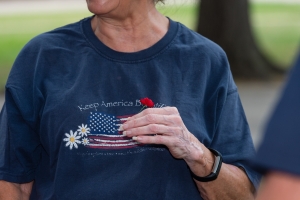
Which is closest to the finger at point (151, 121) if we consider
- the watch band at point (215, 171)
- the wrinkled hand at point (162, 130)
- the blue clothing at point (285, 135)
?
the wrinkled hand at point (162, 130)

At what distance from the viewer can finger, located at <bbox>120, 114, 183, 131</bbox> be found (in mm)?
2340

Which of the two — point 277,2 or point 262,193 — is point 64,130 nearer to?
point 262,193

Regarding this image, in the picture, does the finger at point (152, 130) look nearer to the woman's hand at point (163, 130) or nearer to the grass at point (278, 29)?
the woman's hand at point (163, 130)

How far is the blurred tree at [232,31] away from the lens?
11.0 meters

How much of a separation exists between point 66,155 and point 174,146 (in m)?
0.43

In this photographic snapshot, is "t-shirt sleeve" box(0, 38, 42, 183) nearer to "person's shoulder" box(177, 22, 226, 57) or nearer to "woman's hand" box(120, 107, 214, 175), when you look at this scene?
"woman's hand" box(120, 107, 214, 175)

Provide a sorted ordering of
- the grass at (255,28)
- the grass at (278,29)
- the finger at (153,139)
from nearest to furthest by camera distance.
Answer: the finger at (153,139)
the grass at (255,28)
the grass at (278,29)

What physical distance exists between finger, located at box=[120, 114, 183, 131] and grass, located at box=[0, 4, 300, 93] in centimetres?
886

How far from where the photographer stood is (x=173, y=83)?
266 centimetres

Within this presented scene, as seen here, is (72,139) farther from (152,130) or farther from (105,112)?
(152,130)

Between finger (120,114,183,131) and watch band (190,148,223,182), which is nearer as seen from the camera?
finger (120,114,183,131)

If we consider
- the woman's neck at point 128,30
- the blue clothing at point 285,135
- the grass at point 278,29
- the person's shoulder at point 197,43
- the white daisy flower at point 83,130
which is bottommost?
the grass at point 278,29

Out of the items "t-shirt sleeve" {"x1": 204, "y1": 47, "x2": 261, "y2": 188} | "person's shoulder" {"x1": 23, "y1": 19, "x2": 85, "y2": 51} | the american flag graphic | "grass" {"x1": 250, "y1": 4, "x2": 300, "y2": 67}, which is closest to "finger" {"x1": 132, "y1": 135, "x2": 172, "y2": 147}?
the american flag graphic

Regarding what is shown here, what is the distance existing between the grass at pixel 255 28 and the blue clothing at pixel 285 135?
33.2 ft
